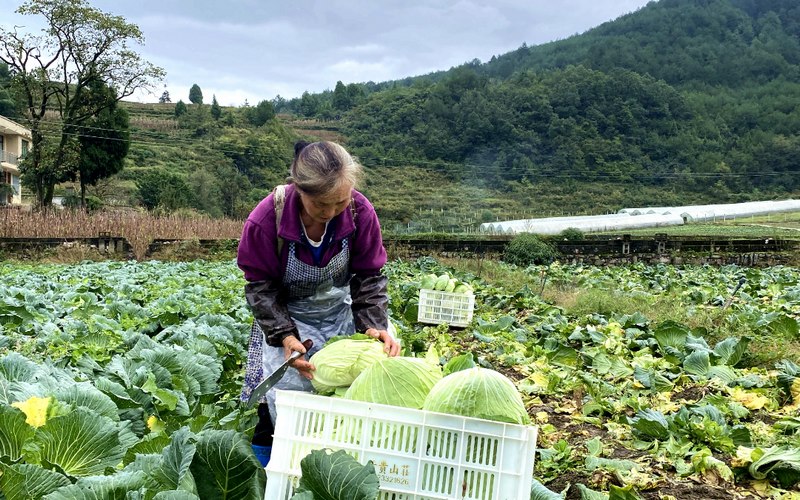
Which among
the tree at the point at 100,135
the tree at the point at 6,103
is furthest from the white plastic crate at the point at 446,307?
the tree at the point at 6,103

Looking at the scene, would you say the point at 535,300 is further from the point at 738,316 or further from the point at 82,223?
the point at 82,223

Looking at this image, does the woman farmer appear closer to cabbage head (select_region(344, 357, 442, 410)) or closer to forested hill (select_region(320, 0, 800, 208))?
cabbage head (select_region(344, 357, 442, 410))

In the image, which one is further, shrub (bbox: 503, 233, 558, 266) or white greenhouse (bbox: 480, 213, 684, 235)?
white greenhouse (bbox: 480, 213, 684, 235)

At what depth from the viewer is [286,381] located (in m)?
2.78

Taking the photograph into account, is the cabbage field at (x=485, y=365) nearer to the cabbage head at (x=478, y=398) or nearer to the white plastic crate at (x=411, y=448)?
the white plastic crate at (x=411, y=448)

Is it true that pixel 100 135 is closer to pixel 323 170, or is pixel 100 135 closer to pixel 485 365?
pixel 485 365

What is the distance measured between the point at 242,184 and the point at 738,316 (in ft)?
124

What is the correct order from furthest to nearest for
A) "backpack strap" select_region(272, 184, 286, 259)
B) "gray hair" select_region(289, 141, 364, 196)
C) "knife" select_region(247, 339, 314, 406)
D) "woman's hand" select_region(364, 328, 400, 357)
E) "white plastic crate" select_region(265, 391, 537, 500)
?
"backpack strap" select_region(272, 184, 286, 259)
"woman's hand" select_region(364, 328, 400, 357)
"gray hair" select_region(289, 141, 364, 196)
"knife" select_region(247, 339, 314, 406)
"white plastic crate" select_region(265, 391, 537, 500)

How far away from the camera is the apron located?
294 cm

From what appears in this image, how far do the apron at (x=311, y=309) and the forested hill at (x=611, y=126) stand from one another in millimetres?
55525

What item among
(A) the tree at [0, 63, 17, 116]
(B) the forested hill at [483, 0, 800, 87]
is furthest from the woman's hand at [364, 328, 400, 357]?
(B) the forested hill at [483, 0, 800, 87]

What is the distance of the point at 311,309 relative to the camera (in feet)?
10.1

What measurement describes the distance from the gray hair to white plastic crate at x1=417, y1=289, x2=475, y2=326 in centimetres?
522

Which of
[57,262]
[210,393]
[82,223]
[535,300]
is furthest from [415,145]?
[210,393]
